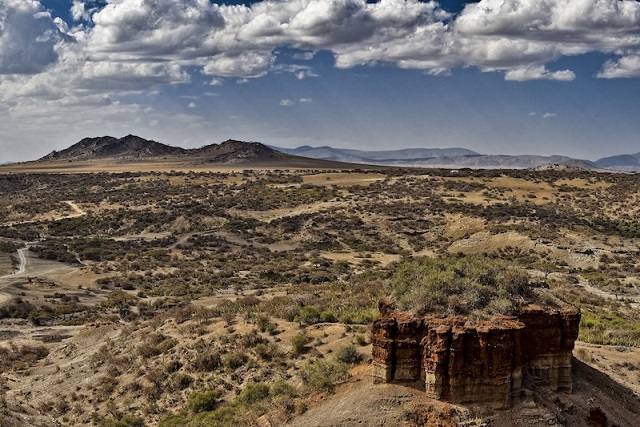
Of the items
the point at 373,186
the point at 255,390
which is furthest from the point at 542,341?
the point at 373,186

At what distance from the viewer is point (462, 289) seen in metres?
15.3

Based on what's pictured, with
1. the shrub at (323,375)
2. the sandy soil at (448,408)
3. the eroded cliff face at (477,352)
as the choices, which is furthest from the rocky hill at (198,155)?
the eroded cliff face at (477,352)

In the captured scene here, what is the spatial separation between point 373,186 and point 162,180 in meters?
42.8

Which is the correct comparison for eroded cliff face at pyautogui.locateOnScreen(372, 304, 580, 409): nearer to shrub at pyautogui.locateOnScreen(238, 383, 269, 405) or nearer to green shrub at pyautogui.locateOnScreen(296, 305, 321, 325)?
shrub at pyautogui.locateOnScreen(238, 383, 269, 405)

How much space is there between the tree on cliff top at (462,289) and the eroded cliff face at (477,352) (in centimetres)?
35

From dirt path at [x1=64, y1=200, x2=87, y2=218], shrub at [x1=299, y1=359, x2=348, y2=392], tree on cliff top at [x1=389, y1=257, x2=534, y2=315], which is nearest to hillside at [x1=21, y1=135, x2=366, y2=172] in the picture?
dirt path at [x1=64, y1=200, x2=87, y2=218]

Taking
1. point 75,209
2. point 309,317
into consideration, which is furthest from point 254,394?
point 75,209

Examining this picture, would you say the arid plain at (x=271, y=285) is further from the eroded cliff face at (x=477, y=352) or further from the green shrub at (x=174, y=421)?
the eroded cliff face at (x=477, y=352)

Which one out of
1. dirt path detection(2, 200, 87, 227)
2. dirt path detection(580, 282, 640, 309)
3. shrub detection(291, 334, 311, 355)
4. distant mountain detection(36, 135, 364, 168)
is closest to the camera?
shrub detection(291, 334, 311, 355)

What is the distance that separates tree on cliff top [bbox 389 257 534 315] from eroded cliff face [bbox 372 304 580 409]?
1.16 ft

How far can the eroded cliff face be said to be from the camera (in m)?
13.8

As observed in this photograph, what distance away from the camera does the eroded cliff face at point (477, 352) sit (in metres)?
13.8

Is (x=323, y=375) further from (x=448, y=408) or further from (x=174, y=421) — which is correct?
(x=174, y=421)

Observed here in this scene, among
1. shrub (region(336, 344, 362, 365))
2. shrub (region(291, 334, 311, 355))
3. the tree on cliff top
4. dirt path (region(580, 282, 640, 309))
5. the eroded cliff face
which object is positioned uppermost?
the tree on cliff top
